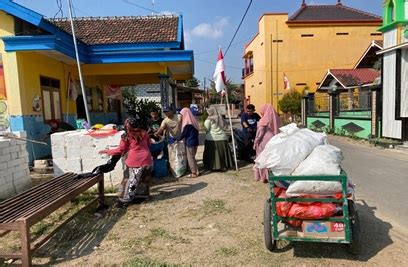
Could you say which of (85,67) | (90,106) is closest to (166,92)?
(85,67)

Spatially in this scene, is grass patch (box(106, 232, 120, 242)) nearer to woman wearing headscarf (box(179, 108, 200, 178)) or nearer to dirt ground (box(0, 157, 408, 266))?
dirt ground (box(0, 157, 408, 266))

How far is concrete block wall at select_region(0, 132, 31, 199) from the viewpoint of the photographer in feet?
20.5

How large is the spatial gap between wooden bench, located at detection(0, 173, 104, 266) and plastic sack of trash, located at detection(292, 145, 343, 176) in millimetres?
2725

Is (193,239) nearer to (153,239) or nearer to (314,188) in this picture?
(153,239)

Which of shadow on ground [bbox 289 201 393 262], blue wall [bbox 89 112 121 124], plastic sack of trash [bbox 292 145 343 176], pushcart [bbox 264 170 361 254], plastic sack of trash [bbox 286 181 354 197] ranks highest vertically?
blue wall [bbox 89 112 121 124]

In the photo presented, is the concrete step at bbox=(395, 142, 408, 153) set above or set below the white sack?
below

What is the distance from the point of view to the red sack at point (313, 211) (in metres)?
3.49

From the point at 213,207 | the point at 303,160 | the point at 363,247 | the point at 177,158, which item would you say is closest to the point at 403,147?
the point at 177,158

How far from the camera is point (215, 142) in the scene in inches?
314

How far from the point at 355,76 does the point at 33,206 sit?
75.0ft

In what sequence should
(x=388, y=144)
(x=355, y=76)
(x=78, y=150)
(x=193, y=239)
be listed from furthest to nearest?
1. (x=355, y=76)
2. (x=388, y=144)
3. (x=78, y=150)
4. (x=193, y=239)

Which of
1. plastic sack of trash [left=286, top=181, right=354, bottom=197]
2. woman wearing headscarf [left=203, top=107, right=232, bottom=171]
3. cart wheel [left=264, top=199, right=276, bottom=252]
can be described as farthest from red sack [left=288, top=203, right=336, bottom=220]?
woman wearing headscarf [left=203, top=107, right=232, bottom=171]

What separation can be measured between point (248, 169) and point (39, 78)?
603 centimetres

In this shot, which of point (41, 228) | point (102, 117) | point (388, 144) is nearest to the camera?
point (41, 228)
